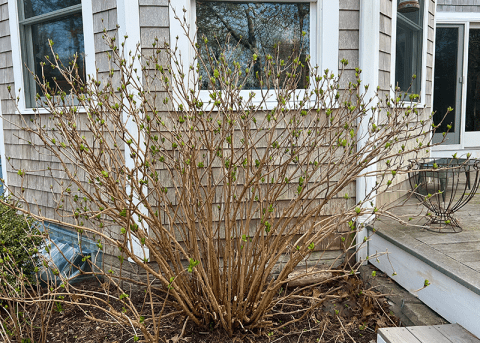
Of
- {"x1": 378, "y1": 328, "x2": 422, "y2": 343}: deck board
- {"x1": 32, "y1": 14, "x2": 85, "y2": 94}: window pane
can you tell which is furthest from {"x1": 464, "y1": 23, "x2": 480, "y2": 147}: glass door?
{"x1": 32, "y1": 14, "x2": 85, "y2": 94}: window pane

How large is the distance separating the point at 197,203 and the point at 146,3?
162 cm

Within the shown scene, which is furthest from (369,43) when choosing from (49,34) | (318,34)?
(49,34)

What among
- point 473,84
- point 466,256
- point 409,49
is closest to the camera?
point 466,256

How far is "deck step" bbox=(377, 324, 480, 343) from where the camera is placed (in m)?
2.03

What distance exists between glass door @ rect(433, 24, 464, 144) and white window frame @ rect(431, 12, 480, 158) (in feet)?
0.17

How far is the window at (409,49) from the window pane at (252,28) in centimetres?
113

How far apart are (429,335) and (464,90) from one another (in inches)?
184

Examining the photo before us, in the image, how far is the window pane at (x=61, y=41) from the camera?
360 cm

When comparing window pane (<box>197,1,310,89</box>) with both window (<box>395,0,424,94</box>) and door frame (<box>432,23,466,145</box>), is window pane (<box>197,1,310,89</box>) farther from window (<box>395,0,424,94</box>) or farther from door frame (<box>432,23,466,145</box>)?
door frame (<box>432,23,466,145</box>)

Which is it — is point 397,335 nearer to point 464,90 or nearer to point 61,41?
point 61,41

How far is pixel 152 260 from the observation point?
10.4 feet

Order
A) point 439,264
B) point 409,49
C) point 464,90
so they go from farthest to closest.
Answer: point 464,90, point 409,49, point 439,264

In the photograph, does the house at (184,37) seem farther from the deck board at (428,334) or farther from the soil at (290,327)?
the soil at (290,327)

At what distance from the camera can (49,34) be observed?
12.8ft
